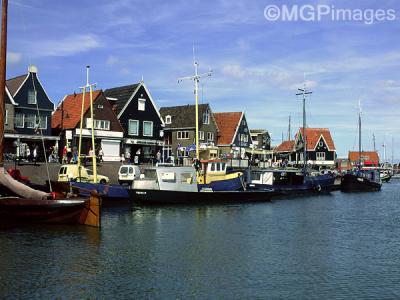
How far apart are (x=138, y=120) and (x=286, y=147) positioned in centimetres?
5969

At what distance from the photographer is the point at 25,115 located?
5625 centimetres

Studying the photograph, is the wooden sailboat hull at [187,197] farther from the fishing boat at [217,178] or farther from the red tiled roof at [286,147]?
the red tiled roof at [286,147]

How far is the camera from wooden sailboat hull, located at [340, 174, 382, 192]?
2793 inches

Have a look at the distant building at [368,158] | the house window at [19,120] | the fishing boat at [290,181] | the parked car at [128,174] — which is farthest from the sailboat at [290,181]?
the distant building at [368,158]

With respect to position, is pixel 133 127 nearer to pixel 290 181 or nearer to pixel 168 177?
pixel 290 181

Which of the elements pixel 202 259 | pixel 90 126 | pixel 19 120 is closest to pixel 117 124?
pixel 90 126

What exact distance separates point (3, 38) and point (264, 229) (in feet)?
62.6

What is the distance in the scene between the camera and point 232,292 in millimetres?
16375

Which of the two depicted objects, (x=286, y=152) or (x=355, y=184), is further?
(x=286, y=152)

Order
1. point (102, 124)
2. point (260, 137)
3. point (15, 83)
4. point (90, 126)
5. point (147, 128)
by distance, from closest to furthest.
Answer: point (15, 83) < point (90, 126) < point (102, 124) < point (147, 128) < point (260, 137)

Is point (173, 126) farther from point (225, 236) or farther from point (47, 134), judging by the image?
point (225, 236)

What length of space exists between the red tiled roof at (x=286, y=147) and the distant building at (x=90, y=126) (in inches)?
2403

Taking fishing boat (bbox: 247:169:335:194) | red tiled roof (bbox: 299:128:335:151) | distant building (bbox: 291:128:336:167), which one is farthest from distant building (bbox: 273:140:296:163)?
fishing boat (bbox: 247:169:335:194)

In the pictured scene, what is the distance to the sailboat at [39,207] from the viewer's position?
1058 inches
